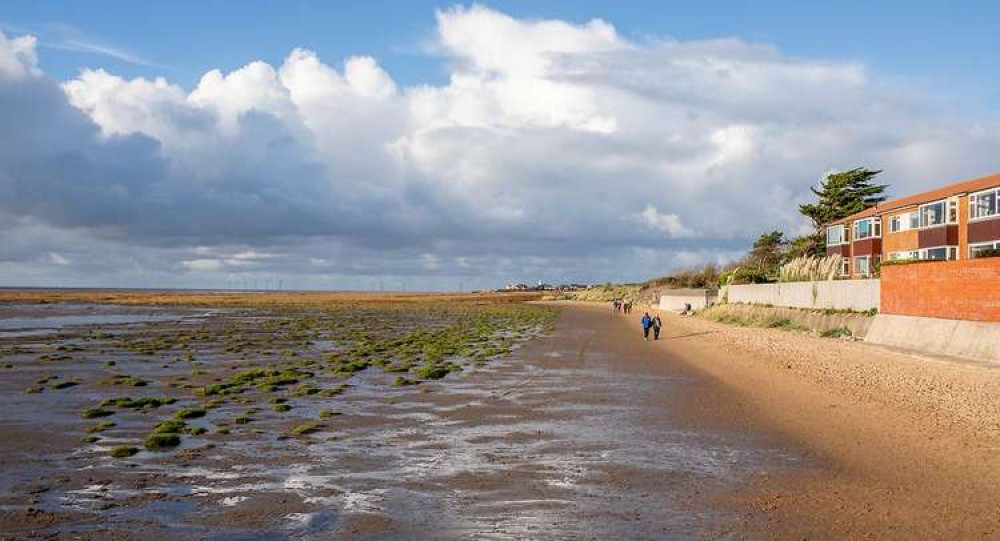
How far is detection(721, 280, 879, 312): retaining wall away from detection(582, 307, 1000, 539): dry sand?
6.83 metres

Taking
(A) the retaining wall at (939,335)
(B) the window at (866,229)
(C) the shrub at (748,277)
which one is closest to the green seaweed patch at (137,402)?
(A) the retaining wall at (939,335)

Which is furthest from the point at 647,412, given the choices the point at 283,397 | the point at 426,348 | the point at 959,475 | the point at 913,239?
the point at 913,239

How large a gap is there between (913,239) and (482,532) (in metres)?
48.1

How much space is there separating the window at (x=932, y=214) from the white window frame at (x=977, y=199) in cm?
271

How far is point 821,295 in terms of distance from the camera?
46875 millimetres

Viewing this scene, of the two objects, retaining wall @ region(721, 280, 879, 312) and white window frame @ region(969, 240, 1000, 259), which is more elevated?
white window frame @ region(969, 240, 1000, 259)

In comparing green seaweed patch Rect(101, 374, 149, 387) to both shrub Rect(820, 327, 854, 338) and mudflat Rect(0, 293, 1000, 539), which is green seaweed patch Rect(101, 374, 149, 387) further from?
shrub Rect(820, 327, 854, 338)

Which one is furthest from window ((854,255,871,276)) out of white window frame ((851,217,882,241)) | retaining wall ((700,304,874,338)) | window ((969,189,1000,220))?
window ((969,189,1000,220))

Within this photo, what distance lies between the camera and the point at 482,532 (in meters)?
10.7

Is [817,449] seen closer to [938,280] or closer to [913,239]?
[938,280]

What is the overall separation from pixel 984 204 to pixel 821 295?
9.31m

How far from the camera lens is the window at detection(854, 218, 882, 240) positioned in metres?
57.5

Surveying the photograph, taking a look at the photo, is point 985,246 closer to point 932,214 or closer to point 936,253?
point 936,253

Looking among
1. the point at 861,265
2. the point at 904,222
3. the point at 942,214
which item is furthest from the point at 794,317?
the point at 861,265
